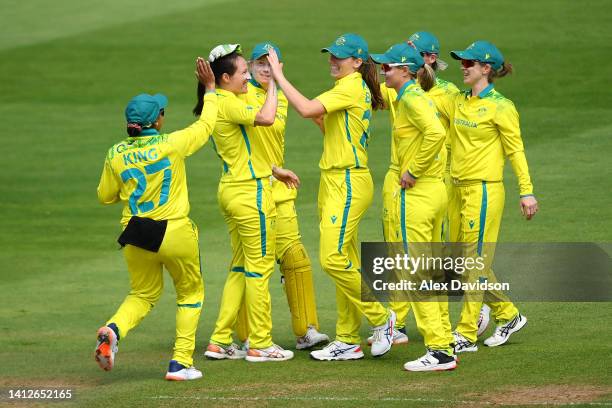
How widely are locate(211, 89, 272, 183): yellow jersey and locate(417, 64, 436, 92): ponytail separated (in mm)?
1559

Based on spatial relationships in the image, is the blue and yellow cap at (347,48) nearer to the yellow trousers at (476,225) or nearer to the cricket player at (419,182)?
A: the cricket player at (419,182)

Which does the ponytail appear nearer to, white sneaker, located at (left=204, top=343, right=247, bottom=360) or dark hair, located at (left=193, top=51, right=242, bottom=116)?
dark hair, located at (left=193, top=51, right=242, bottom=116)

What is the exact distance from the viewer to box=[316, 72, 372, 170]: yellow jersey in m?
9.51

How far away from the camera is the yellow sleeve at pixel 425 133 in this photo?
9.07 metres

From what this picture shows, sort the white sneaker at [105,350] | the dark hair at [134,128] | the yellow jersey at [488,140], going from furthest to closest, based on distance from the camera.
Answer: the yellow jersey at [488,140] → the dark hair at [134,128] → the white sneaker at [105,350]

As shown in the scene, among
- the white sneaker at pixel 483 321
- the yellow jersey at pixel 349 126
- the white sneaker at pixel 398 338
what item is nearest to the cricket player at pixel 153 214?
the yellow jersey at pixel 349 126

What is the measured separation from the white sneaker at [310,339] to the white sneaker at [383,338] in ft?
2.37

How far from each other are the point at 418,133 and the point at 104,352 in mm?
2886

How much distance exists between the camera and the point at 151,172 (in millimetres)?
8797

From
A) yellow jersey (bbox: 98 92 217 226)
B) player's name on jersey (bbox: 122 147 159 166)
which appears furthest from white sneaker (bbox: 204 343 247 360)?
player's name on jersey (bbox: 122 147 159 166)

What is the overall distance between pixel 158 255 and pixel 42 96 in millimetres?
15838

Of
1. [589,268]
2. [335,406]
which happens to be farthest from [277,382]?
[589,268]

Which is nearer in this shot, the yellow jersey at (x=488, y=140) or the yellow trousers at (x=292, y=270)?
the yellow jersey at (x=488, y=140)

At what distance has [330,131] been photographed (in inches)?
379
